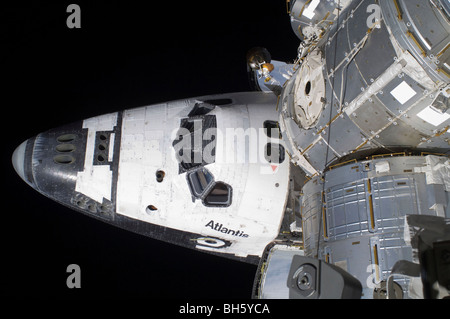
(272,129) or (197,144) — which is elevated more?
(272,129)

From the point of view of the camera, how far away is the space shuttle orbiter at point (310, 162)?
315 inches

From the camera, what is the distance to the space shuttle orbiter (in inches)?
315

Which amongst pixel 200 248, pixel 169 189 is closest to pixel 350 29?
pixel 169 189

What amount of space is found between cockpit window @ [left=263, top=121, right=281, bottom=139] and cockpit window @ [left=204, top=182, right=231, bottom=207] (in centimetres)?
179

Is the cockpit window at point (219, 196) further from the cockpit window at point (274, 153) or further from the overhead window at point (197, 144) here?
the cockpit window at point (274, 153)

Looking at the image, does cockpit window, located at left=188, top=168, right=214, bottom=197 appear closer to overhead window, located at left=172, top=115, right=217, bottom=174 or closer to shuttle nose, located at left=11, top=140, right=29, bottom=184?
overhead window, located at left=172, top=115, right=217, bottom=174

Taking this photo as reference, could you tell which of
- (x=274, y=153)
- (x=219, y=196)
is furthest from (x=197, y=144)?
(x=274, y=153)

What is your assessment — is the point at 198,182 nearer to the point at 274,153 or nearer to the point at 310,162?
the point at 274,153

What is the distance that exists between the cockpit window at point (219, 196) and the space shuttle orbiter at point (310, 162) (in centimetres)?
→ 3

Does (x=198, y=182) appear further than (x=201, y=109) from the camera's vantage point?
No

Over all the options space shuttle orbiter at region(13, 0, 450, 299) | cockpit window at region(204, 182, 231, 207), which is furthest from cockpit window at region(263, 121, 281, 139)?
cockpit window at region(204, 182, 231, 207)

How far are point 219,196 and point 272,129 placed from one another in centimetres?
220

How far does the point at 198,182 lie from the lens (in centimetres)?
1232

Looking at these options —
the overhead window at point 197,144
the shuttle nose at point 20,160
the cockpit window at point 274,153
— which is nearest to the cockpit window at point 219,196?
the overhead window at point 197,144
